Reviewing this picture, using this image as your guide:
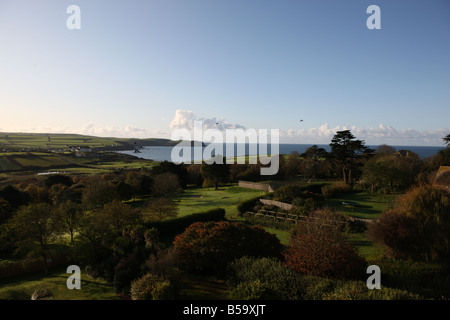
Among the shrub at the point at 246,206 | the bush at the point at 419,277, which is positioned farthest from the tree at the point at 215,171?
the bush at the point at 419,277

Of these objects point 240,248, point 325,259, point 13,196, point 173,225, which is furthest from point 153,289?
point 13,196

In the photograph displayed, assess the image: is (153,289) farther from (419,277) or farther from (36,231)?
(419,277)

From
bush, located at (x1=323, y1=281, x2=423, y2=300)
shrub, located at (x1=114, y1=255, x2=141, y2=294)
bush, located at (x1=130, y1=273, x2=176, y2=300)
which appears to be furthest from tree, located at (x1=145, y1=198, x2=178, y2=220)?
bush, located at (x1=323, y1=281, x2=423, y2=300)

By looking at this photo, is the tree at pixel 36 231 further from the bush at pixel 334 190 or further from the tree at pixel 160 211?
the bush at pixel 334 190

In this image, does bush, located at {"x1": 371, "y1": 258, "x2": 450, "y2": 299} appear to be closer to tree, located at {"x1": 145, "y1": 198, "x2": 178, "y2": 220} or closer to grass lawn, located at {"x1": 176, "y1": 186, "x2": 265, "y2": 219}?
grass lawn, located at {"x1": 176, "y1": 186, "x2": 265, "y2": 219}
